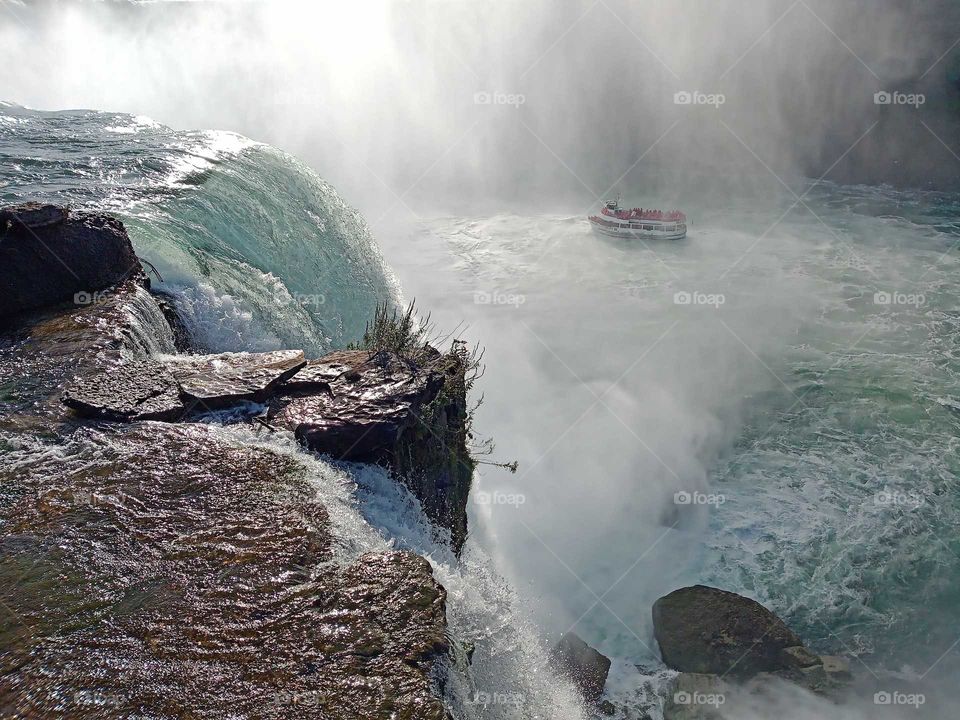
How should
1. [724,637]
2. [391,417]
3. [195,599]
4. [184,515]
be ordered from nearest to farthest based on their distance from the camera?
[195,599] → [184,515] → [391,417] → [724,637]

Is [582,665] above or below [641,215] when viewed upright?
below

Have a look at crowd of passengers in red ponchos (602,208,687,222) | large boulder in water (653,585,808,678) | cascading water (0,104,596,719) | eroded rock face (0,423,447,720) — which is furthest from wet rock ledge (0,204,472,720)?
crowd of passengers in red ponchos (602,208,687,222)

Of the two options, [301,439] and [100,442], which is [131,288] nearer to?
[100,442]

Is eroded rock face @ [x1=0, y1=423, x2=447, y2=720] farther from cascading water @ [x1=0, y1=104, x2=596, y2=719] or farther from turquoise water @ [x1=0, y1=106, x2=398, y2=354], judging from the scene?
turquoise water @ [x1=0, y1=106, x2=398, y2=354]

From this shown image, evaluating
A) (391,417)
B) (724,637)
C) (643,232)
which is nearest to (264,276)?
(391,417)

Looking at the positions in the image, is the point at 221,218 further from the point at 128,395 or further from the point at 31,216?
the point at 128,395

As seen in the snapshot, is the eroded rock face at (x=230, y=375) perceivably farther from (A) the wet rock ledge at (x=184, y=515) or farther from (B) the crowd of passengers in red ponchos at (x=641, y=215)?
(B) the crowd of passengers in red ponchos at (x=641, y=215)
